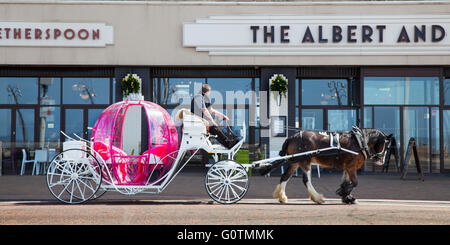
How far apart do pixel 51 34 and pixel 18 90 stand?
2.52 metres

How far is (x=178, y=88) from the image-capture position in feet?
53.9

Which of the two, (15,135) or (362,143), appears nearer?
(362,143)

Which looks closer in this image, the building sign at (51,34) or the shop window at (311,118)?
the building sign at (51,34)

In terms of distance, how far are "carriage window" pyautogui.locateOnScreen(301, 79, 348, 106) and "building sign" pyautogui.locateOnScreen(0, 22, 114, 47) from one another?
7.38 meters

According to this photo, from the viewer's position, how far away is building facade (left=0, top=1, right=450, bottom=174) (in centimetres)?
1553

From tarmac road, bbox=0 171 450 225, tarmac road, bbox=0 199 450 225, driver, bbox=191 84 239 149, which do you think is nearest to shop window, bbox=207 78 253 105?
tarmac road, bbox=0 171 450 225

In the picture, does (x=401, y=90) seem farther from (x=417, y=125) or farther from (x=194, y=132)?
(x=194, y=132)

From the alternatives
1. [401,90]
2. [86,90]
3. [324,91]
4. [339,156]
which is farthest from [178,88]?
[339,156]

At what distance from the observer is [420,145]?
16016 millimetres

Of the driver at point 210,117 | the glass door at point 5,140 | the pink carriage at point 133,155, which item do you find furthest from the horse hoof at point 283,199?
the glass door at point 5,140

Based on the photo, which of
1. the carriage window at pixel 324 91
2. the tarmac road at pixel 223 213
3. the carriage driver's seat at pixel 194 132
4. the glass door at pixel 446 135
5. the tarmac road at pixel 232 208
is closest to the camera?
the tarmac road at pixel 223 213

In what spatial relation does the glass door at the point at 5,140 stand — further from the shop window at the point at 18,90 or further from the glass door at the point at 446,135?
the glass door at the point at 446,135

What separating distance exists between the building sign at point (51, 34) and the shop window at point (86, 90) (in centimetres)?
143

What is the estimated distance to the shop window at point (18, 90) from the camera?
16.4 metres
